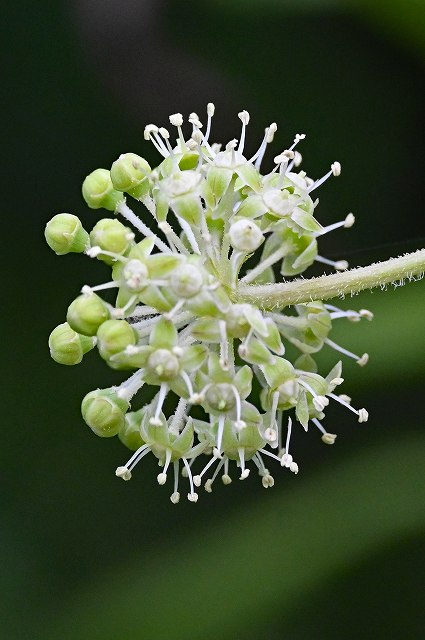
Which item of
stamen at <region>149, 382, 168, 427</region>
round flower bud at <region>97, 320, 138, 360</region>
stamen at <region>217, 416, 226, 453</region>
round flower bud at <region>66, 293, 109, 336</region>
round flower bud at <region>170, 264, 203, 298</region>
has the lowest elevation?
stamen at <region>217, 416, 226, 453</region>

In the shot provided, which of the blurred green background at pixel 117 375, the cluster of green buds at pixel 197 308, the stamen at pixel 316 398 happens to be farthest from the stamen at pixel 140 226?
the blurred green background at pixel 117 375

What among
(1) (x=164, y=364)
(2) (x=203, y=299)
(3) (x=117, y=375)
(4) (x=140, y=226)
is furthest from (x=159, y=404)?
(3) (x=117, y=375)

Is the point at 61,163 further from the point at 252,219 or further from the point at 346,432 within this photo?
the point at 252,219

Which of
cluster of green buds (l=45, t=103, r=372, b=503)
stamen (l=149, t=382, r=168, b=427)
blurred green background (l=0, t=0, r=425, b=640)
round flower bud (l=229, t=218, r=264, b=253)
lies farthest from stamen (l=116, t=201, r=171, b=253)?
blurred green background (l=0, t=0, r=425, b=640)

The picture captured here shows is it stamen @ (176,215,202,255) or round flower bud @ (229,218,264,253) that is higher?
stamen @ (176,215,202,255)

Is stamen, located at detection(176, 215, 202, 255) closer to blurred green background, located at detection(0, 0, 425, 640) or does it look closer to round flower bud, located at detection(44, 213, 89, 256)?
round flower bud, located at detection(44, 213, 89, 256)

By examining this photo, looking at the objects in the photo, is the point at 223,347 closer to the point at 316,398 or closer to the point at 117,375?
the point at 316,398
